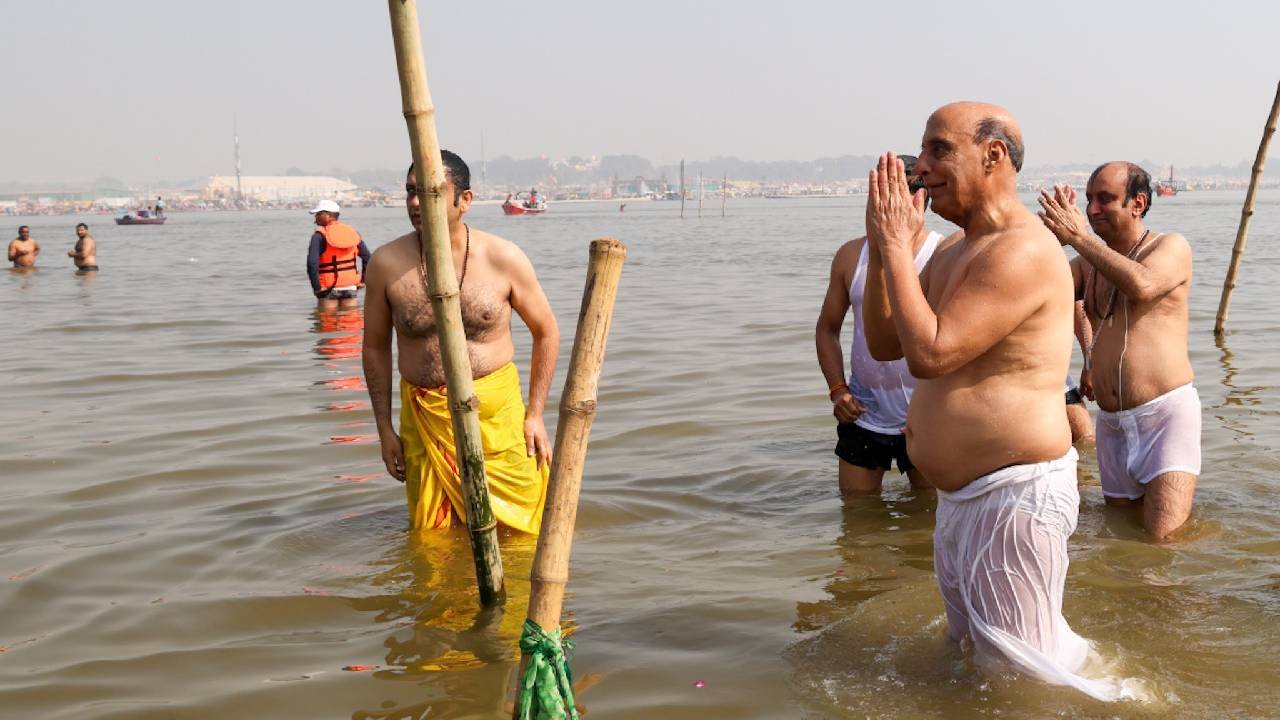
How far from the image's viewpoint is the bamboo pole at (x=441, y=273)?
3826 millimetres

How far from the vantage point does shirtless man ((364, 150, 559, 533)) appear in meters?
5.33

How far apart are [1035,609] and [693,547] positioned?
2.80m

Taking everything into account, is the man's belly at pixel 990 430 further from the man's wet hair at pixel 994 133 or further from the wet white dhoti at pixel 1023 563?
the man's wet hair at pixel 994 133

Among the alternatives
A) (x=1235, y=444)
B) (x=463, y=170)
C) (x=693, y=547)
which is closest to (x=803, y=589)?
Answer: (x=693, y=547)

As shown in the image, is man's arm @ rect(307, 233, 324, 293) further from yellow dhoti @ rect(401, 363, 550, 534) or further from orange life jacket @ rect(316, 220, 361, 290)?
yellow dhoti @ rect(401, 363, 550, 534)

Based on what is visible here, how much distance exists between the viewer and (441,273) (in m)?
3.99

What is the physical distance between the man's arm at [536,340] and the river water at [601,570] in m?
0.53

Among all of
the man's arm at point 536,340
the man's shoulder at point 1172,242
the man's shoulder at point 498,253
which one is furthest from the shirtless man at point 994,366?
the man's shoulder at point 1172,242

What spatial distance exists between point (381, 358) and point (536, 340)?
28.8 inches

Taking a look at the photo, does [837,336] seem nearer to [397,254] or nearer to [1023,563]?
[397,254]

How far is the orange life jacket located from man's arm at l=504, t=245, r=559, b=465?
11011mm

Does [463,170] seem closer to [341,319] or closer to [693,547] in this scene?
[693,547]

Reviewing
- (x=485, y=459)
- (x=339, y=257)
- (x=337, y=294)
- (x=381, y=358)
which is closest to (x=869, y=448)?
(x=485, y=459)

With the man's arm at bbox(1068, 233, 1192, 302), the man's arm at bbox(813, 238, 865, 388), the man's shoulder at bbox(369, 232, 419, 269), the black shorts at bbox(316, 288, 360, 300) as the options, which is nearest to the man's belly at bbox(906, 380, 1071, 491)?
the man's arm at bbox(1068, 233, 1192, 302)
